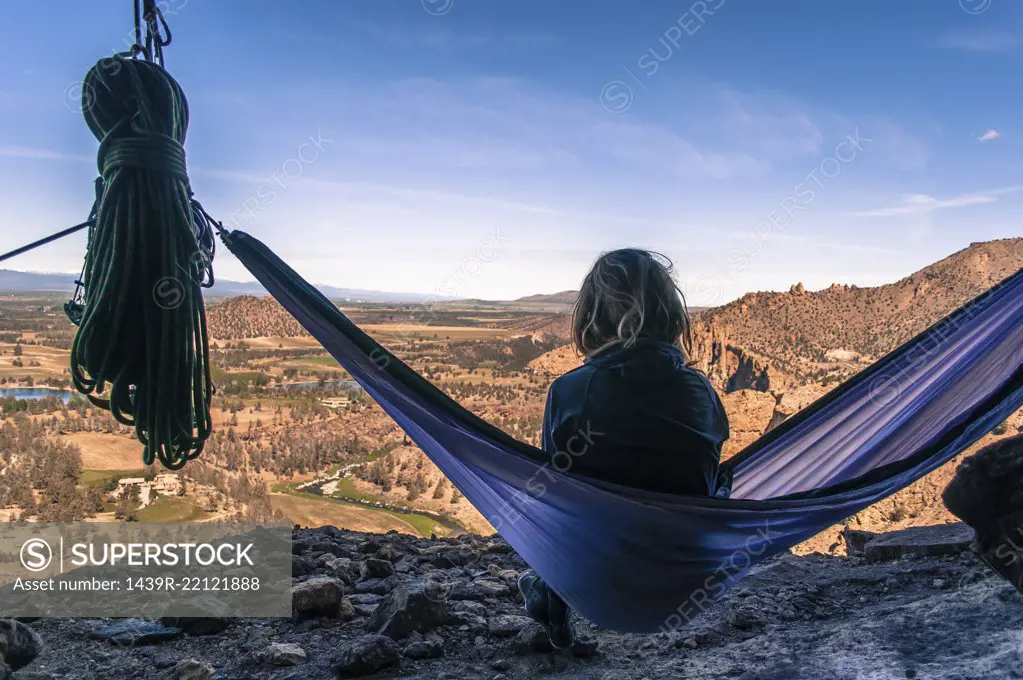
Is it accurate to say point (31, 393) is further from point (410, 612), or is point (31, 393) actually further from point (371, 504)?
point (410, 612)

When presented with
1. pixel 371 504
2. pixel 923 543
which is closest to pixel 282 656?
pixel 923 543

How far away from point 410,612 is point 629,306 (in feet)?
4.74

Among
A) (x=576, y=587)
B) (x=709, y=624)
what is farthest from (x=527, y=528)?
(x=709, y=624)

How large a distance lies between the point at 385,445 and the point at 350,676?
14972mm

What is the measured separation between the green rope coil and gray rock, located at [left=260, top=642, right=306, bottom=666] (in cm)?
85

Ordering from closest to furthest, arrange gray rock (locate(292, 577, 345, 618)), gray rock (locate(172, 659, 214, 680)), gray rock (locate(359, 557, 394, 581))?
gray rock (locate(172, 659, 214, 680)) → gray rock (locate(292, 577, 345, 618)) → gray rock (locate(359, 557, 394, 581))

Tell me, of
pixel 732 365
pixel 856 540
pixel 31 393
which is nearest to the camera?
pixel 856 540

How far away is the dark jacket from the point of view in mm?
1592

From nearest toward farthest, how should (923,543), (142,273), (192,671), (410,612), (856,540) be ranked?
(142,273) < (192,671) < (410,612) < (923,543) < (856,540)

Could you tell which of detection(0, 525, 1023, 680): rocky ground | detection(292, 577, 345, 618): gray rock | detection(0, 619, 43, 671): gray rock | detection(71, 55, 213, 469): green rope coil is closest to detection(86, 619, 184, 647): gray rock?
detection(0, 525, 1023, 680): rocky ground

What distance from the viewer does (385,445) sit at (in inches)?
659

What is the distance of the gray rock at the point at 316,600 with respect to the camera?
8.23ft

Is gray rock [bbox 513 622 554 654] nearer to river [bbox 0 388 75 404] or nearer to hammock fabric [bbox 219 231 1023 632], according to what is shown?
hammock fabric [bbox 219 231 1023 632]

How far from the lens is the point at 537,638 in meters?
2.26
